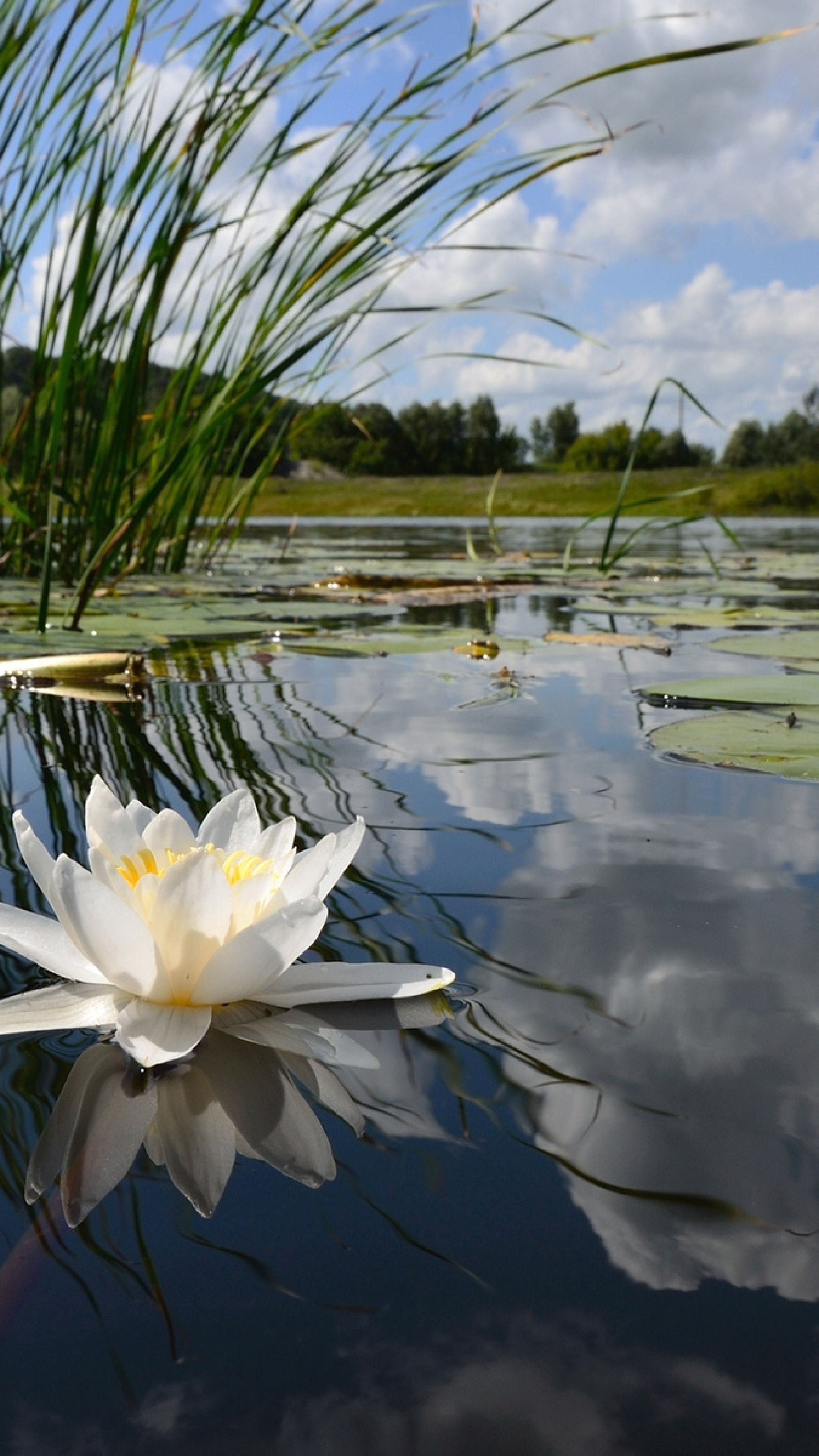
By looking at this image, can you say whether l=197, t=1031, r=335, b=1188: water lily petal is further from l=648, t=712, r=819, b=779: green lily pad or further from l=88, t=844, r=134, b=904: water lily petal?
l=648, t=712, r=819, b=779: green lily pad

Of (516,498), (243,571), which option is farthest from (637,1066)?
(516,498)

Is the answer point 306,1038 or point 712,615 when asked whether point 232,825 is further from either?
point 712,615

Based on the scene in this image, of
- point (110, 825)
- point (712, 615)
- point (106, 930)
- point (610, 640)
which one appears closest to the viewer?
point (106, 930)

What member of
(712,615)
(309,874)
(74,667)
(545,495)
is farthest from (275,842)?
(545,495)

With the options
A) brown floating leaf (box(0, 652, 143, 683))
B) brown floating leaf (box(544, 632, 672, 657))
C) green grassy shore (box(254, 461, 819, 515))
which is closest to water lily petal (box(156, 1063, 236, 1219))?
brown floating leaf (box(0, 652, 143, 683))

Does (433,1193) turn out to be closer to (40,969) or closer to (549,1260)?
(549,1260)

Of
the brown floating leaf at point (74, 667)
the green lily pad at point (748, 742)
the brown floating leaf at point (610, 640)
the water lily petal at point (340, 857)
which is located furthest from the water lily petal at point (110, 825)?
the brown floating leaf at point (610, 640)

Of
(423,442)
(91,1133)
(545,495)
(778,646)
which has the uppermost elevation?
(423,442)

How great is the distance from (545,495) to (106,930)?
22.2 m

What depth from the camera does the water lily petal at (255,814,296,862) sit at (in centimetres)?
60

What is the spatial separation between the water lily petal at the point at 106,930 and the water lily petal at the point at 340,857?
0.10 m

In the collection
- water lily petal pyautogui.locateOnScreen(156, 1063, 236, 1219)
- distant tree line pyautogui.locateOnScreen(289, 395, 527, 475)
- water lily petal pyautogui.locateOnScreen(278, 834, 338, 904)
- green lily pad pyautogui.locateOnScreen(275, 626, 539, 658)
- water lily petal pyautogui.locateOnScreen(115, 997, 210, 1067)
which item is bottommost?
water lily petal pyautogui.locateOnScreen(156, 1063, 236, 1219)

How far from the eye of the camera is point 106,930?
1.63 feet

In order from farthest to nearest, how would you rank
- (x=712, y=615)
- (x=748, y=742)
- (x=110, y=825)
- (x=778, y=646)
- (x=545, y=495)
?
1. (x=545, y=495)
2. (x=712, y=615)
3. (x=778, y=646)
4. (x=748, y=742)
5. (x=110, y=825)
